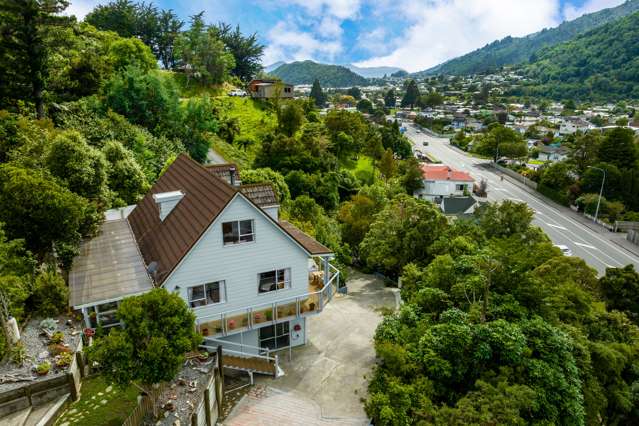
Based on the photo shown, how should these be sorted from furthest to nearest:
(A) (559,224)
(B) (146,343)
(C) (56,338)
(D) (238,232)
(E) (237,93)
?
(E) (237,93) < (A) (559,224) < (D) (238,232) < (C) (56,338) < (B) (146,343)

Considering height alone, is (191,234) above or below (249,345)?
above

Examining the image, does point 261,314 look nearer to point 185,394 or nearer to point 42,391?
point 185,394

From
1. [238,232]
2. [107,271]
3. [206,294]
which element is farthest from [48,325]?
[238,232]

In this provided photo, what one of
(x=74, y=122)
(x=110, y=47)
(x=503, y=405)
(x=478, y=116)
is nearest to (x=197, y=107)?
(x=74, y=122)

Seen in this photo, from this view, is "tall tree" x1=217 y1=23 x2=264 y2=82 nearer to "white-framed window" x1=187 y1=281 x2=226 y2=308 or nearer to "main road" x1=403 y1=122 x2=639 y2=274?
"main road" x1=403 y1=122 x2=639 y2=274

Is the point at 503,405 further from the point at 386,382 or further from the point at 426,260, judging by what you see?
the point at 426,260

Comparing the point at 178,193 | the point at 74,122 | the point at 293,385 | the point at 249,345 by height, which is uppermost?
the point at 74,122

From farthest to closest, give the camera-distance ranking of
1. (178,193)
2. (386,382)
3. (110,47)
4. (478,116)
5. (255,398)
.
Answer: (478,116), (110,47), (178,193), (255,398), (386,382)
